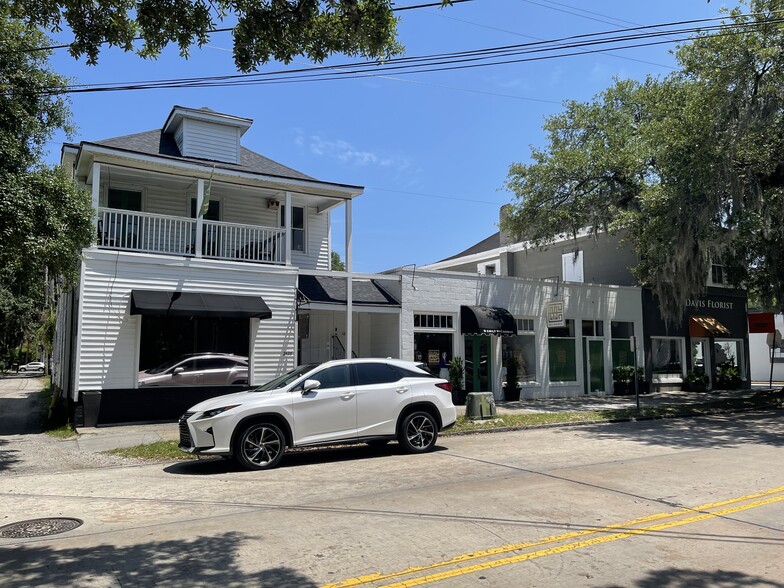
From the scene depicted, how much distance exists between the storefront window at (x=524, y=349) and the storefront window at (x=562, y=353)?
679mm

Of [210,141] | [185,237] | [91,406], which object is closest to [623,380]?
[185,237]

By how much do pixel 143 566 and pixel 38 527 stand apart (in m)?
2.09

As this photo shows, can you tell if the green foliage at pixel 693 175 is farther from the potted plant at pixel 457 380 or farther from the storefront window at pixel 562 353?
the potted plant at pixel 457 380

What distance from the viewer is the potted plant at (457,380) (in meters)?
20.0

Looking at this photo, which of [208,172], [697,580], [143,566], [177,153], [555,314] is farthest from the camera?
[555,314]

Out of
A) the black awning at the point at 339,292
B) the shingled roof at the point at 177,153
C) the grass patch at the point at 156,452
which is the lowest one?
the grass patch at the point at 156,452

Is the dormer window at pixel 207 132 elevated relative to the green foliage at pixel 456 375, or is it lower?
elevated

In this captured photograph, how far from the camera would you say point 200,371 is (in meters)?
16.7

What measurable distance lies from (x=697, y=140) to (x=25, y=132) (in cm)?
1628

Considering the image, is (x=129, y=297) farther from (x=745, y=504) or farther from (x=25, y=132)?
(x=745, y=504)

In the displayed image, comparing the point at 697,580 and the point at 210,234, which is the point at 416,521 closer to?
the point at 697,580

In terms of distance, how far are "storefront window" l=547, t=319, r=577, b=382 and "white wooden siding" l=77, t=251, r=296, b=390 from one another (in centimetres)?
1073

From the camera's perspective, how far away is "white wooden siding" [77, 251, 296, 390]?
15219 millimetres

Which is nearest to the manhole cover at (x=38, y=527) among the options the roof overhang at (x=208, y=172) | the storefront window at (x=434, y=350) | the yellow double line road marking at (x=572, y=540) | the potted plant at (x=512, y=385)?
the yellow double line road marking at (x=572, y=540)
